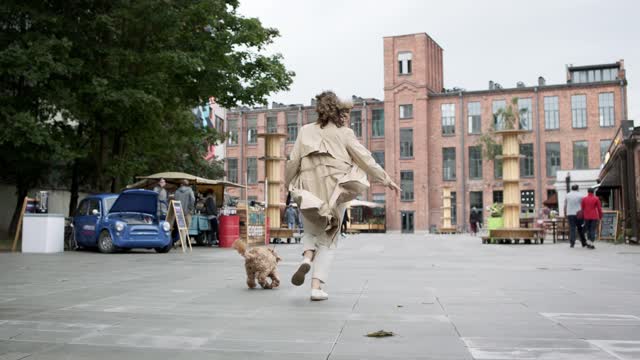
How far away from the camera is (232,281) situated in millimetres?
9148

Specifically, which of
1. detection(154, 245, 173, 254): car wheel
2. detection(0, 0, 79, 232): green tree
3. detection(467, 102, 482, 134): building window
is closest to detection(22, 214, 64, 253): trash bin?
detection(0, 0, 79, 232): green tree

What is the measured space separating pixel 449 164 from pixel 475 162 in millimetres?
2697

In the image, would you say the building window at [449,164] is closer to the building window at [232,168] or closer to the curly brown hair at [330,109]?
the building window at [232,168]

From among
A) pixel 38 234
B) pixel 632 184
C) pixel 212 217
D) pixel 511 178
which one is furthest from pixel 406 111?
pixel 38 234

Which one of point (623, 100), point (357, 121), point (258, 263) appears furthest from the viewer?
point (357, 121)

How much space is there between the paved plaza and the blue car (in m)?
7.52

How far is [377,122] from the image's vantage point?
7500 cm

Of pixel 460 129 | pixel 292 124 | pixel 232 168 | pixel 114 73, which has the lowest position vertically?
pixel 114 73

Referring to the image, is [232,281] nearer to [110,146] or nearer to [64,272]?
[64,272]

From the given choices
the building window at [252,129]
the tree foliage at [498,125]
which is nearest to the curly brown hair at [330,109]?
the tree foliage at [498,125]

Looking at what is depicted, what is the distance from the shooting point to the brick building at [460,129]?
66.4 meters

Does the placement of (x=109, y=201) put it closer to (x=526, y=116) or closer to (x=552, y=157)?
(x=552, y=157)

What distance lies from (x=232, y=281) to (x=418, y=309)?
375 centimetres

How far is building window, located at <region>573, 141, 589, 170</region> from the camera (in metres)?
66.1
